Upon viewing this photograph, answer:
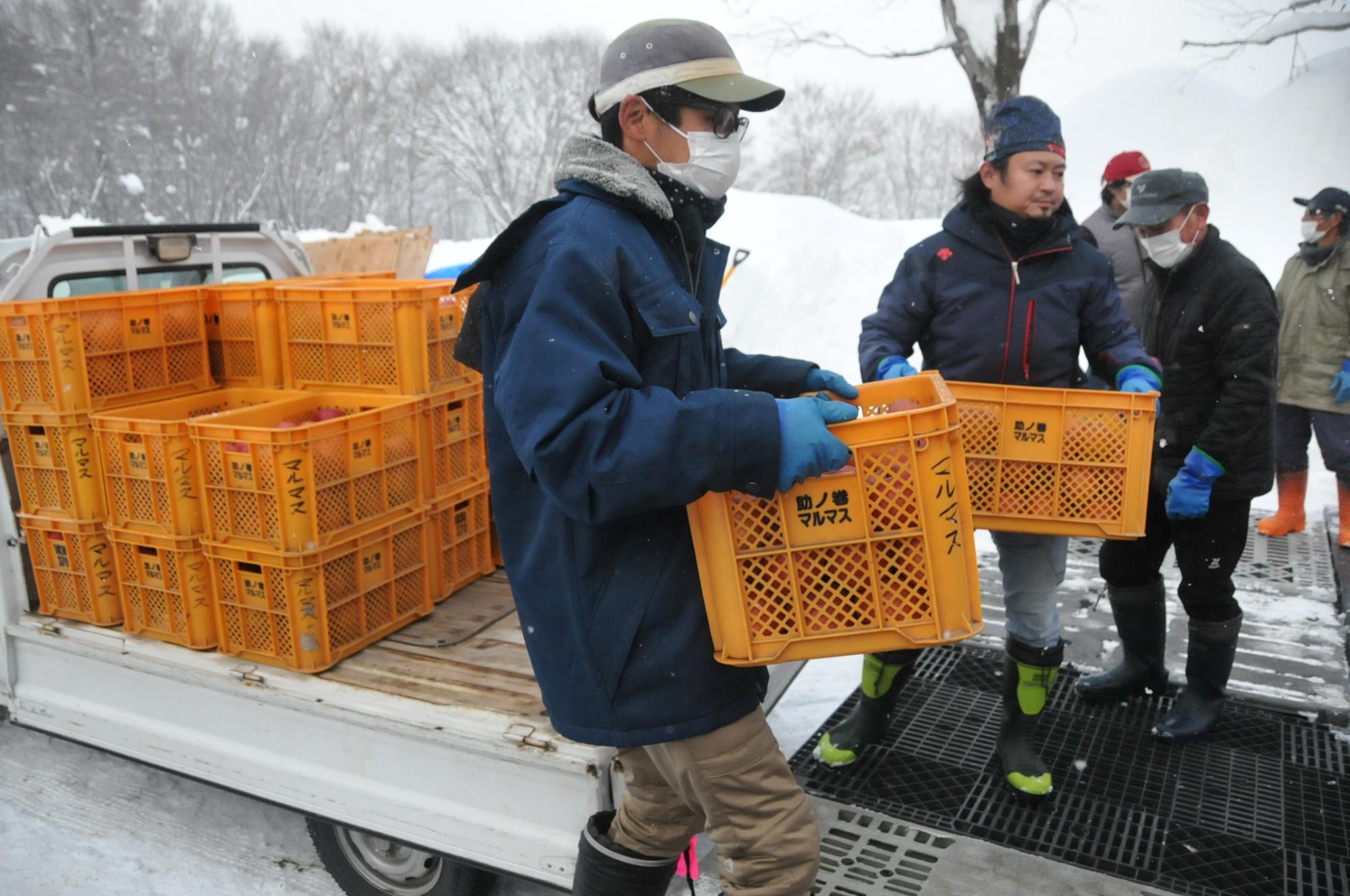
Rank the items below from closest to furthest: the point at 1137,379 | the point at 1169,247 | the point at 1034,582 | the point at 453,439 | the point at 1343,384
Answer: the point at 1137,379
the point at 1034,582
the point at 1169,247
the point at 453,439
the point at 1343,384

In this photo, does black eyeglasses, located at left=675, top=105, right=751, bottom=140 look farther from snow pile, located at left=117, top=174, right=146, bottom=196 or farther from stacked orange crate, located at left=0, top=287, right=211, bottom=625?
snow pile, located at left=117, top=174, right=146, bottom=196

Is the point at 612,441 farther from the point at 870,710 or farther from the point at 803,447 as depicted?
the point at 870,710

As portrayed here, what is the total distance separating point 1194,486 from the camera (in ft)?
12.4

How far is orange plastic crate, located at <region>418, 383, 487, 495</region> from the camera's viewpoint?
416 cm

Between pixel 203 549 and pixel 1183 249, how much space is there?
3.96 meters

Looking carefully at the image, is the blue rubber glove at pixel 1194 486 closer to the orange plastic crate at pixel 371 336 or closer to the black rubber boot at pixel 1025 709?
the black rubber boot at pixel 1025 709

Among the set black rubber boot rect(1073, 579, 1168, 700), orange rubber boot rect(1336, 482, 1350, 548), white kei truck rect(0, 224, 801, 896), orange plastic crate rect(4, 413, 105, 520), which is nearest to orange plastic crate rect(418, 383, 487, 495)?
white kei truck rect(0, 224, 801, 896)

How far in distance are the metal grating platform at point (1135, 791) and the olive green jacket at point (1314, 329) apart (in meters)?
3.19

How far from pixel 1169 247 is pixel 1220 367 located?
518 mm

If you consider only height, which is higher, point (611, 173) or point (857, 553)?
point (611, 173)

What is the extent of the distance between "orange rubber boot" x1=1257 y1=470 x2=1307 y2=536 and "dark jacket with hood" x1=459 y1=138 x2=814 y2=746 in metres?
5.84

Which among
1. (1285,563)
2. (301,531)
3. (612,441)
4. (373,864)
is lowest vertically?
(373,864)

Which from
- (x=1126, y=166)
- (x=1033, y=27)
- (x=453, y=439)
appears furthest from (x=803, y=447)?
(x=1033, y=27)

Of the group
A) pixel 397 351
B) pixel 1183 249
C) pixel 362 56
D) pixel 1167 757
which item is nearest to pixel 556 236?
pixel 397 351
